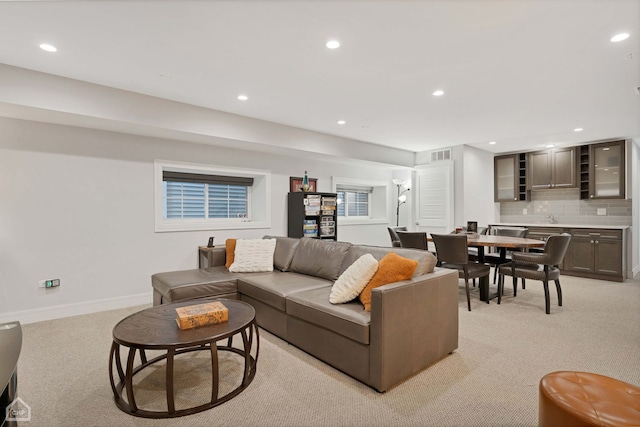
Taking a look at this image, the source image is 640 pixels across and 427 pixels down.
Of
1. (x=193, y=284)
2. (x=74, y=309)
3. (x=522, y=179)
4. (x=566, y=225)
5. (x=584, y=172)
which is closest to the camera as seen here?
(x=193, y=284)

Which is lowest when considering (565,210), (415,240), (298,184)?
(415,240)

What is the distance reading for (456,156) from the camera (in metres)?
6.25

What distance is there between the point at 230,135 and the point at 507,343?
383 cm

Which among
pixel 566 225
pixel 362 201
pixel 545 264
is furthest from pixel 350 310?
pixel 566 225

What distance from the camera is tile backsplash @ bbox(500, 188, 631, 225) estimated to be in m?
5.80

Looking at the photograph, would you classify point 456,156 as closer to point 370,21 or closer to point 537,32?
point 537,32

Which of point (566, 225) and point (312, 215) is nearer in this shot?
point (312, 215)

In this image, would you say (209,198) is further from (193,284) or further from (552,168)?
(552,168)

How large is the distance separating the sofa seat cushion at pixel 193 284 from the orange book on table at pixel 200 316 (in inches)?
39.5

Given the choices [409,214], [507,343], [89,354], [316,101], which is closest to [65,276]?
[89,354]

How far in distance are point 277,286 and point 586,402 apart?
2297 millimetres

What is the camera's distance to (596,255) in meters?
5.44

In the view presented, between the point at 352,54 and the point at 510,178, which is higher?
the point at 352,54

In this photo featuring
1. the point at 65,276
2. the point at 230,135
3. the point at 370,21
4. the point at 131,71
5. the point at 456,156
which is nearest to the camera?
the point at 370,21
